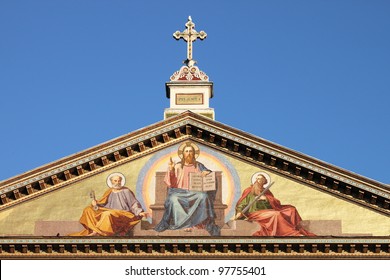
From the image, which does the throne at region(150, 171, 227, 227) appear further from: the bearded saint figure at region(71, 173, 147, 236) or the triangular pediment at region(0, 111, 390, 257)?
the bearded saint figure at region(71, 173, 147, 236)

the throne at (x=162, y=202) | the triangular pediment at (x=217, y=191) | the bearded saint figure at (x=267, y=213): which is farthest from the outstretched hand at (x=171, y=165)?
the bearded saint figure at (x=267, y=213)

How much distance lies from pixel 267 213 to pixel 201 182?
233 cm

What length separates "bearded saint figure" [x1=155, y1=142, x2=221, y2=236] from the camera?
36.4m

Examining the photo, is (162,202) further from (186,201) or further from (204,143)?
(204,143)

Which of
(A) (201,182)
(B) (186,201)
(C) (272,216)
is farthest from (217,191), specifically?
(C) (272,216)

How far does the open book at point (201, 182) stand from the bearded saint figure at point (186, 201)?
0.35ft

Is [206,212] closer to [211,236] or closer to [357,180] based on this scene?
[211,236]

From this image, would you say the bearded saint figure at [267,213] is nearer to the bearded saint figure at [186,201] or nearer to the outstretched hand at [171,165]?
the bearded saint figure at [186,201]

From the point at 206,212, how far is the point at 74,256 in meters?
4.25

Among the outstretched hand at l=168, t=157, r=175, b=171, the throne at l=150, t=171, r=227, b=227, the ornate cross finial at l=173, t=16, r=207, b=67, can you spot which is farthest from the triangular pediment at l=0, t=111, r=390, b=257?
the ornate cross finial at l=173, t=16, r=207, b=67

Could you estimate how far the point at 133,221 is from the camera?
120ft

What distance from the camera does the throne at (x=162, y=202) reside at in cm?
3653

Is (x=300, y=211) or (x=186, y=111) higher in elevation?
(x=186, y=111)
